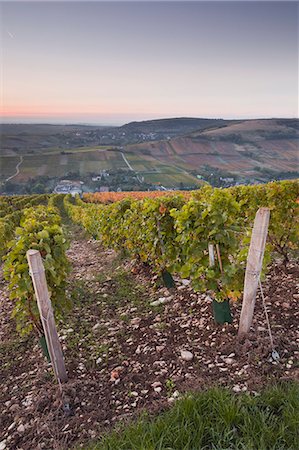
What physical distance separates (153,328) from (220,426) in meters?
2.16

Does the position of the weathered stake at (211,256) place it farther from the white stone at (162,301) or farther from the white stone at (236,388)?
the white stone at (162,301)

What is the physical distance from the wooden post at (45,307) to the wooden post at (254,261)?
2175mm

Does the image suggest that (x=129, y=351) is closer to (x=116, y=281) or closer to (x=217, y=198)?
(x=217, y=198)

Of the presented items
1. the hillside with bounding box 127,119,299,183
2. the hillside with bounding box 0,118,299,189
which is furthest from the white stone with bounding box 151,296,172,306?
the hillside with bounding box 127,119,299,183

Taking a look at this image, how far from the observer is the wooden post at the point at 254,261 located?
3.09m

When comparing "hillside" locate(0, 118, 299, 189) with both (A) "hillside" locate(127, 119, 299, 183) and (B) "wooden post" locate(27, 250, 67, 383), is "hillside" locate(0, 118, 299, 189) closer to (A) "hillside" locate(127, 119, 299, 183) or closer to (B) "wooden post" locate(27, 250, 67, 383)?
(A) "hillside" locate(127, 119, 299, 183)

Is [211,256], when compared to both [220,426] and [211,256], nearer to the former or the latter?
[211,256]

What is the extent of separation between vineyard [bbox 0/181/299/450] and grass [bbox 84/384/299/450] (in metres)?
0.16

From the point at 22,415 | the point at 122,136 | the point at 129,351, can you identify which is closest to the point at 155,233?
the point at 129,351

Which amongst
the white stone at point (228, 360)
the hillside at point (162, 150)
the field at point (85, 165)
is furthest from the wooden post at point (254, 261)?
the field at point (85, 165)

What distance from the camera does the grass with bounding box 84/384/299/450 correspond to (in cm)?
211

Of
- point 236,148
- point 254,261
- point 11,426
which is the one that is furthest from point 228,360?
point 236,148

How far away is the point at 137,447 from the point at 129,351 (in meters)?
1.83

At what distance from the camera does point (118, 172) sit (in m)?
81.2
